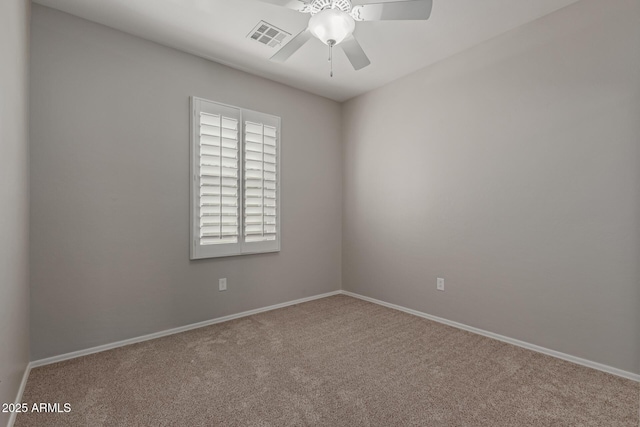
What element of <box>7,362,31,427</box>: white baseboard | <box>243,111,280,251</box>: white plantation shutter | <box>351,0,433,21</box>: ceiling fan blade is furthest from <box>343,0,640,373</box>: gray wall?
<box>7,362,31,427</box>: white baseboard

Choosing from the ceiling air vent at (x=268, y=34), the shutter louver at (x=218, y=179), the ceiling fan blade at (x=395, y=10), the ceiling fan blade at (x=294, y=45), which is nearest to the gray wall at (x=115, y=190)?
the shutter louver at (x=218, y=179)

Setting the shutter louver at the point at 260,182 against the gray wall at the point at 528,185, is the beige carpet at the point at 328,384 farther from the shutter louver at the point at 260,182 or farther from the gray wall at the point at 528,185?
the shutter louver at the point at 260,182

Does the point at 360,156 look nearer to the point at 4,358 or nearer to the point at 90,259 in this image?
the point at 90,259

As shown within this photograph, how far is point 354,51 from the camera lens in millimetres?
2135

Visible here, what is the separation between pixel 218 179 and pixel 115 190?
2.92ft

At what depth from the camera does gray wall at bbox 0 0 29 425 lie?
147cm

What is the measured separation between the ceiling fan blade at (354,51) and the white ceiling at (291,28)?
1.59 feet

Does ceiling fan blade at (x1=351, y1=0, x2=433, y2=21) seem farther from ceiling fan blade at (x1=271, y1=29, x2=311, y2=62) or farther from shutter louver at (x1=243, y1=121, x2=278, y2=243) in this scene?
shutter louver at (x1=243, y1=121, x2=278, y2=243)

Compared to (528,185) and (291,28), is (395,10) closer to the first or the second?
(291,28)

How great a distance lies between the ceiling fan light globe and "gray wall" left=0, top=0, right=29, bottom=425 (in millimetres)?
1492

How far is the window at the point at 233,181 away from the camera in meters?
3.07

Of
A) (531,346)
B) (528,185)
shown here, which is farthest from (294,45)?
(531,346)

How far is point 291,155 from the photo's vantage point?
3.84m

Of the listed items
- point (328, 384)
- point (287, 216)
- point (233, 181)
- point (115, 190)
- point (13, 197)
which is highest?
point (233, 181)
